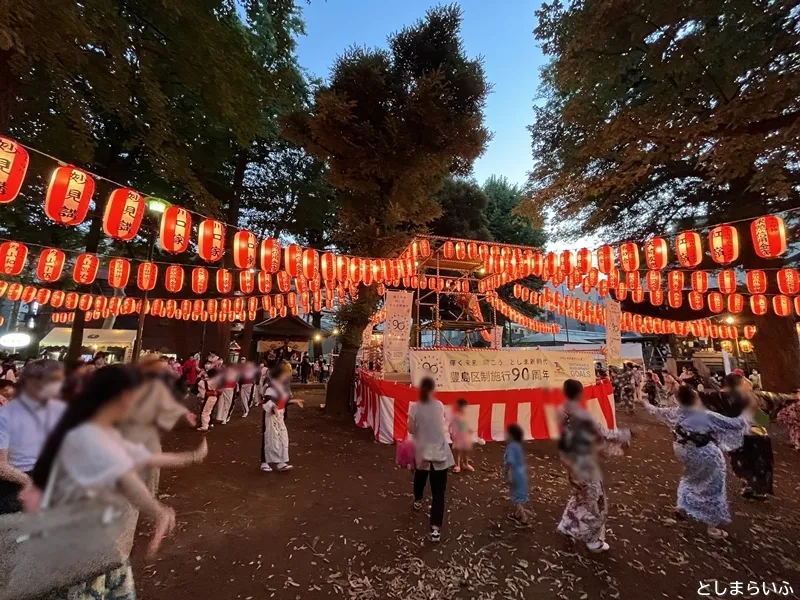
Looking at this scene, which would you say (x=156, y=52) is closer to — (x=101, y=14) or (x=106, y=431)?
(x=101, y=14)

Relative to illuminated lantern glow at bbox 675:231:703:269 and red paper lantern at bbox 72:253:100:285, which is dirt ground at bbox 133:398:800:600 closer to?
illuminated lantern glow at bbox 675:231:703:269

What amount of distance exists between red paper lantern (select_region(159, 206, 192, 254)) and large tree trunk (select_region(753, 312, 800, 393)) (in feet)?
59.5

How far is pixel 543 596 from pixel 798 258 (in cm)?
1676

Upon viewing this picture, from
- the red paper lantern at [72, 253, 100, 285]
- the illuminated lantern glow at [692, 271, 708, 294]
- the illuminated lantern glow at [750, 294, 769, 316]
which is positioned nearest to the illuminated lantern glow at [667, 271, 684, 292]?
the illuminated lantern glow at [692, 271, 708, 294]

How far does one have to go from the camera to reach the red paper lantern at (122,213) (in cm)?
632

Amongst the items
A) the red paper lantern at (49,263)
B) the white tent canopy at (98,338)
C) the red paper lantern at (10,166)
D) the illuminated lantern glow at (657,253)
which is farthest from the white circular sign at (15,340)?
the illuminated lantern glow at (657,253)

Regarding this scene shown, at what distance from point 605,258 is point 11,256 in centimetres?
1583

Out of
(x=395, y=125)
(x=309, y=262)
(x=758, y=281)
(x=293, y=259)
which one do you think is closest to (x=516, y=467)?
(x=293, y=259)

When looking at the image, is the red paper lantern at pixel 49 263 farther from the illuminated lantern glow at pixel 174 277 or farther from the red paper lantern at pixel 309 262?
the red paper lantern at pixel 309 262

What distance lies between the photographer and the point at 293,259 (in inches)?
402

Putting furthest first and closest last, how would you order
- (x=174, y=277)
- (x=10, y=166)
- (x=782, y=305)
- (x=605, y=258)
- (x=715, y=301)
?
(x=715, y=301), (x=782, y=305), (x=174, y=277), (x=605, y=258), (x=10, y=166)

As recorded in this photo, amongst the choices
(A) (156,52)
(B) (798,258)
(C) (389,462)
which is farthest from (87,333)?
(B) (798,258)

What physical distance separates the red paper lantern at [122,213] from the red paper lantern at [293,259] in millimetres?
3774

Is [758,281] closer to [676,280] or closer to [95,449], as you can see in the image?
[676,280]
